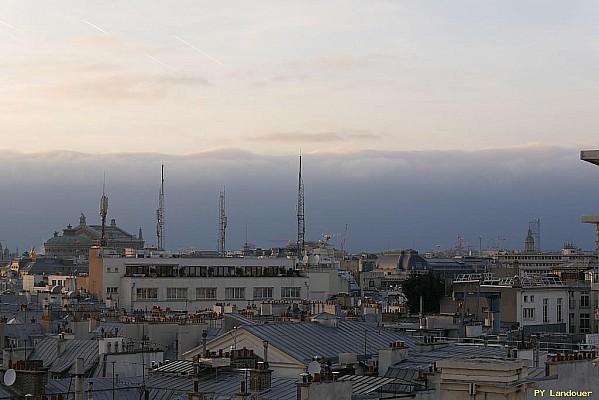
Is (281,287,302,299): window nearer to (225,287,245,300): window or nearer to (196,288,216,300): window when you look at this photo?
(225,287,245,300): window

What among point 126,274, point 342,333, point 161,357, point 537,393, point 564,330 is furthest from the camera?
point 126,274

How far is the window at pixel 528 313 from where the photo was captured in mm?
89062

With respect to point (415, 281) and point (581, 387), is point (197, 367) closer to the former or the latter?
point (581, 387)

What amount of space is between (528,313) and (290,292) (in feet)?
58.2

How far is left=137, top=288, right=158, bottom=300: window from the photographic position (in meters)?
93.9

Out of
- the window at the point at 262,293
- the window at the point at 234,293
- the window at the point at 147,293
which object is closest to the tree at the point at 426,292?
the window at the point at 262,293

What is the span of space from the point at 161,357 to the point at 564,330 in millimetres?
45161

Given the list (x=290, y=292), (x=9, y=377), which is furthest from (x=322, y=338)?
(x=290, y=292)

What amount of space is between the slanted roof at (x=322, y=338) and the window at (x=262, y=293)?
49.8 metres

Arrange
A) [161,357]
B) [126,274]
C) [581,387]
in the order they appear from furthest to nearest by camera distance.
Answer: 1. [126,274]
2. [161,357]
3. [581,387]

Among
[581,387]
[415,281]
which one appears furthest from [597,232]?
[415,281]

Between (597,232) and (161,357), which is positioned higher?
(597,232)

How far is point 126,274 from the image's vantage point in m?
96.9

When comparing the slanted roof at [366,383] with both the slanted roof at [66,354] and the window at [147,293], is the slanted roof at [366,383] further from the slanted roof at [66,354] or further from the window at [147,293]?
the window at [147,293]
